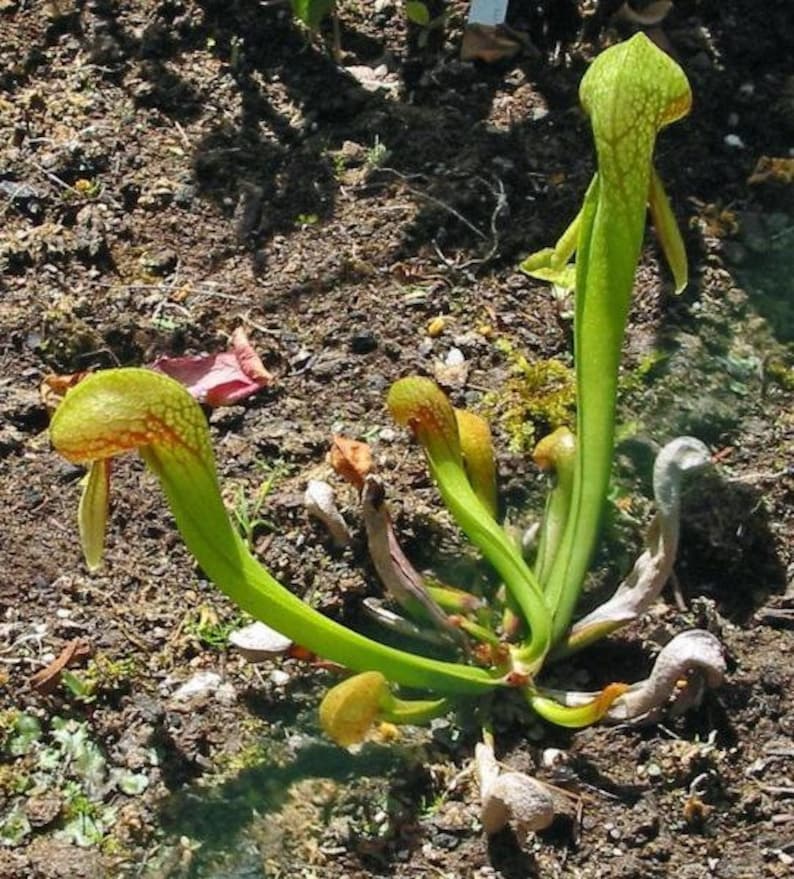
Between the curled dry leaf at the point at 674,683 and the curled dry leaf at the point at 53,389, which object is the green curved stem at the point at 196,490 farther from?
the curled dry leaf at the point at 53,389

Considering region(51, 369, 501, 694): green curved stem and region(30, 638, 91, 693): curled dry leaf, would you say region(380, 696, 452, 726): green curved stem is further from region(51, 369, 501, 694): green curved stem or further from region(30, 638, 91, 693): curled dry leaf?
region(30, 638, 91, 693): curled dry leaf

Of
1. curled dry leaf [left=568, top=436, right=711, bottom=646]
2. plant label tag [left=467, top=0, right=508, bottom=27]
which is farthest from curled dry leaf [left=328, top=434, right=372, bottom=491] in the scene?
plant label tag [left=467, top=0, right=508, bottom=27]

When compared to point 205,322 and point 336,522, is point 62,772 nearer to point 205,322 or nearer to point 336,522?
point 336,522

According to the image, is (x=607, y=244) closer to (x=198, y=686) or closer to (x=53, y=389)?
(x=198, y=686)

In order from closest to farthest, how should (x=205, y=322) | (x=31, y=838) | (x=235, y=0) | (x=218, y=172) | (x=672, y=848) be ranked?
(x=672, y=848) → (x=31, y=838) → (x=205, y=322) → (x=218, y=172) → (x=235, y=0)

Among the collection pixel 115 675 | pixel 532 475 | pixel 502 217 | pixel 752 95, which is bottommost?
pixel 115 675

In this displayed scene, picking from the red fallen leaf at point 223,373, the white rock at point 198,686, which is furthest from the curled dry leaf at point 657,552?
the red fallen leaf at point 223,373

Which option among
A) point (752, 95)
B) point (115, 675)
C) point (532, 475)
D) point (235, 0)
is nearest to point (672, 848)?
point (532, 475)
